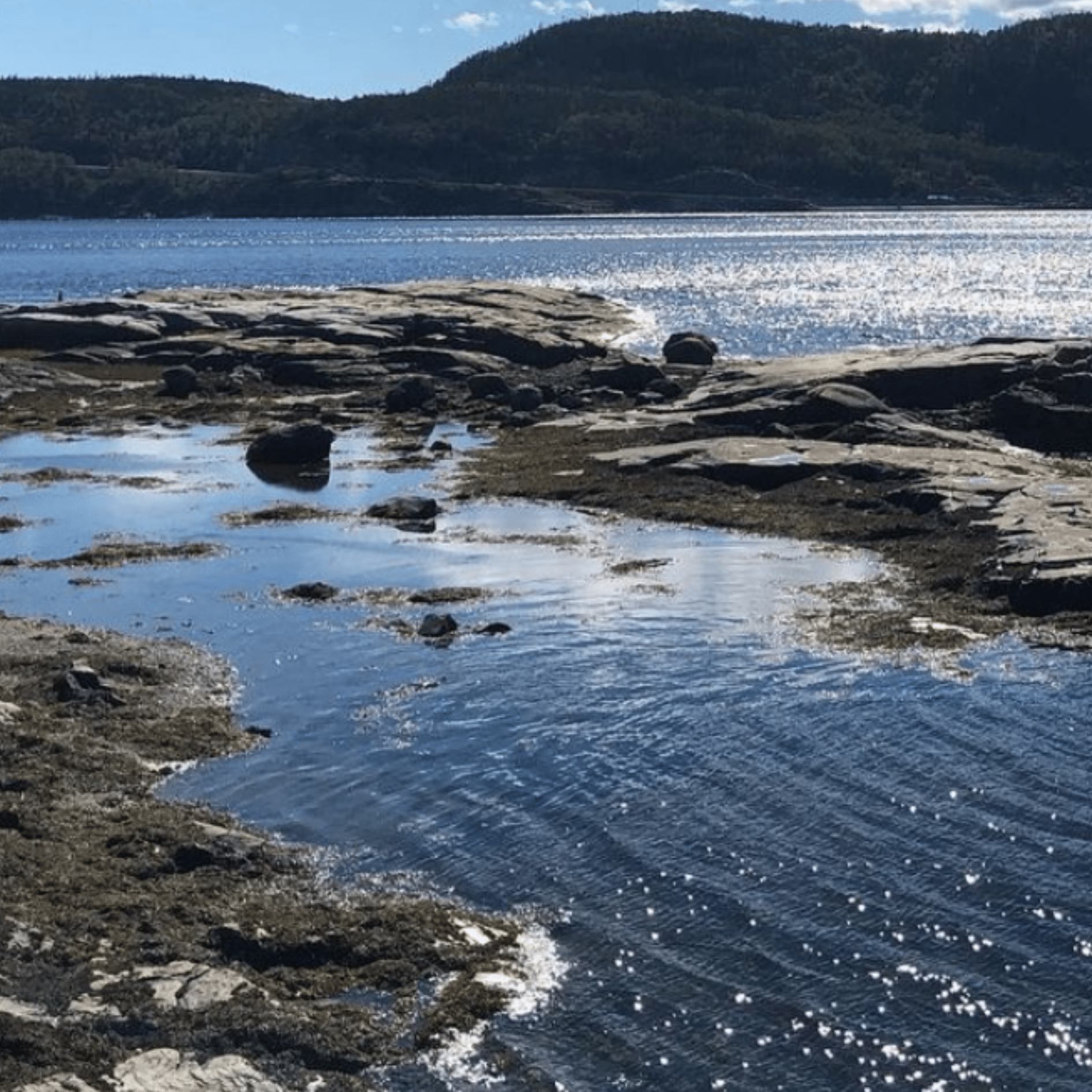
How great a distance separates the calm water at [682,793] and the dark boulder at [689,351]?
110 feet

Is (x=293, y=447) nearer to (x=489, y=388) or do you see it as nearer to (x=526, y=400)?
(x=526, y=400)

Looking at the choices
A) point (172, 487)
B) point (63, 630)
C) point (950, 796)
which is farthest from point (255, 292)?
point (950, 796)

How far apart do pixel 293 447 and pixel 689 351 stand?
2534cm

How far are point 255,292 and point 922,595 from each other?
6023 cm

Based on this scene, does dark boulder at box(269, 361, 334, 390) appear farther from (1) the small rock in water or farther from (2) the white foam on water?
(2) the white foam on water

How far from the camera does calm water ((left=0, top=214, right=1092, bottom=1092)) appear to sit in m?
12.5

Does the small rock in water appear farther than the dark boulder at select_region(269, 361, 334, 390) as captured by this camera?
No

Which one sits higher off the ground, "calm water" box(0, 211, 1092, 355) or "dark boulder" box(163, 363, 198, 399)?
"dark boulder" box(163, 363, 198, 399)

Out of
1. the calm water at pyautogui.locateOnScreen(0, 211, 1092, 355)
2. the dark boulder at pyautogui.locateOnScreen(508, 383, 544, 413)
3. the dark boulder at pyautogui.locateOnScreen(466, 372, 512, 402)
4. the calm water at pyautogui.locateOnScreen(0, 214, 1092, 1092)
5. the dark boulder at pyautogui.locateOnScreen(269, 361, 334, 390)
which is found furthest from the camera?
the calm water at pyautogui.locateOnScreen(0, 211, 1092, 355)

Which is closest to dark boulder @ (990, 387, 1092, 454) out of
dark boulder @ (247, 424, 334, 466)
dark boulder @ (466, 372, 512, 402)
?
dark boulder @ (466, 372, 512, 402)

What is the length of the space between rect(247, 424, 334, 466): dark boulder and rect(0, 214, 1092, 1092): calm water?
1056 centimetres

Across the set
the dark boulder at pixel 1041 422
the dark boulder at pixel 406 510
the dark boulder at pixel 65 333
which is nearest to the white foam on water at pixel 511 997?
the dark boulder at pixel 406 510

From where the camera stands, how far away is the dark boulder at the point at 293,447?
133ft

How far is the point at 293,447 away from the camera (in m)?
40.5
